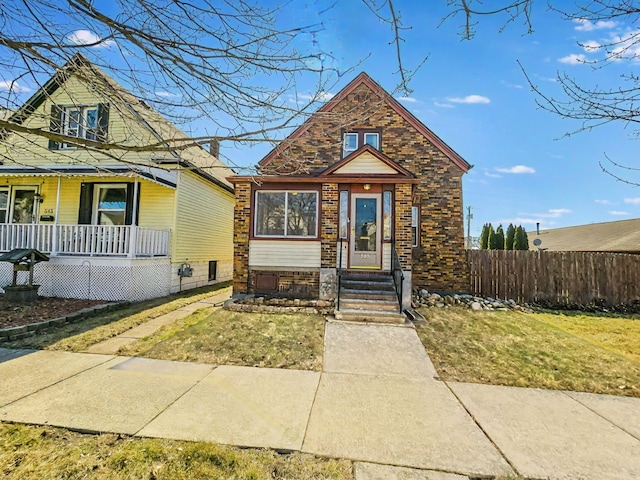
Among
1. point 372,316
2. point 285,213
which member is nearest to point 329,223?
point 285,213

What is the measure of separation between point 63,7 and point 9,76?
923 millimetres

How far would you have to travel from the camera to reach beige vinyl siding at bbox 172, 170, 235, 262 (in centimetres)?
1111

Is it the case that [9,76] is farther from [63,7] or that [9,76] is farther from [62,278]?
[62,278]

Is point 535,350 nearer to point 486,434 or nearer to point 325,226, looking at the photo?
point 486,434

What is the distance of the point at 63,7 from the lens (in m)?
3.13

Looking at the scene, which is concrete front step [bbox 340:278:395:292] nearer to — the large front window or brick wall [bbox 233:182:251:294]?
the large front window

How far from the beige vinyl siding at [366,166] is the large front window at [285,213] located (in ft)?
3.95

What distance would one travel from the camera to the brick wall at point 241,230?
9047mm

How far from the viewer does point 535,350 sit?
18.2 feet

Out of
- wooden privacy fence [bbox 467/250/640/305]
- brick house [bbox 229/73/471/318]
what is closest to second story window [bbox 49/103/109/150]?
brick house [bbox 229/73/471/318]

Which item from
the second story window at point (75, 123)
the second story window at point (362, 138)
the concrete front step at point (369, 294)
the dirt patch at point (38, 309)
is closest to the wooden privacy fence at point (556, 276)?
the concrete front step at point (369, 294)

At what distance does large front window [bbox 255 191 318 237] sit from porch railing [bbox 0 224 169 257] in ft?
11.9

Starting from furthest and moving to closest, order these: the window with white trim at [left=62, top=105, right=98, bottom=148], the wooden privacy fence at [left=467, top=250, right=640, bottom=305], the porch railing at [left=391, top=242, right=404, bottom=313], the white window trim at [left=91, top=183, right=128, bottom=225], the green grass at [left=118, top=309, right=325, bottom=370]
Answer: the white window trim at [left=91, top=183, right=128, bottom=225]
the wooden privacy fence at [left=467, top=250, right=640, bottom=305]
the porch railing at [left=391, top=242, right=404, bottom=313]
the green grass at [left=118, top=309, right=325, bottom=370]
the window with white trim at [left=62, top=105, right=98, bottom=148]

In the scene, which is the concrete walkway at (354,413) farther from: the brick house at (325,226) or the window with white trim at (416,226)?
the window with white trim at (416,226)
